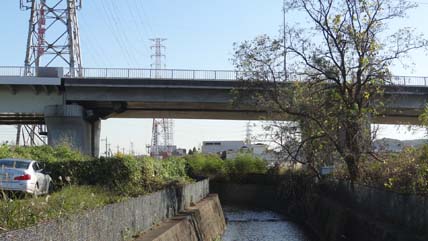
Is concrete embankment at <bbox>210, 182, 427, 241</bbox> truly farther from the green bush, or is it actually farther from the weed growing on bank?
the weed growing on bank

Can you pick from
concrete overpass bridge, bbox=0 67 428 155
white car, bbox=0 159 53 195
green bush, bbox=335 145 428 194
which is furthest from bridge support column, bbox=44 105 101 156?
green bush, bbox=335 145 428 194

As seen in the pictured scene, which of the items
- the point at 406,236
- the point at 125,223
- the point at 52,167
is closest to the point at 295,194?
the point at 52,167

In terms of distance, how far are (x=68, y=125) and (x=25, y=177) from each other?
1121 inches

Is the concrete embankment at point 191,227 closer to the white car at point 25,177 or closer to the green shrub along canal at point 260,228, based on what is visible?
the green shrub along canal at point 260,228

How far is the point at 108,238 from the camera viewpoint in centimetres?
1239

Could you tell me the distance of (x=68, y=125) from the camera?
4881 centimetres

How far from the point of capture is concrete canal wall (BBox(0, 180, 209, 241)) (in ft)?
28.7

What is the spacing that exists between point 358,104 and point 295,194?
1486 centimetres

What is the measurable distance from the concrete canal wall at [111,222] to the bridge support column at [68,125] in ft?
90.0

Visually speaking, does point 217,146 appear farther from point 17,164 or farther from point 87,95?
point 17,164

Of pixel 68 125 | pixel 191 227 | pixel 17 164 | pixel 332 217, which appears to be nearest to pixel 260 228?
pixel 332 217

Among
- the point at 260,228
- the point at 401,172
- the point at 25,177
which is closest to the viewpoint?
the point at 25,177

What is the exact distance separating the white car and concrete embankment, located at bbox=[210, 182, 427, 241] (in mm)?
11900

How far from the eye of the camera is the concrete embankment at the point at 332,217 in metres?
19.2
